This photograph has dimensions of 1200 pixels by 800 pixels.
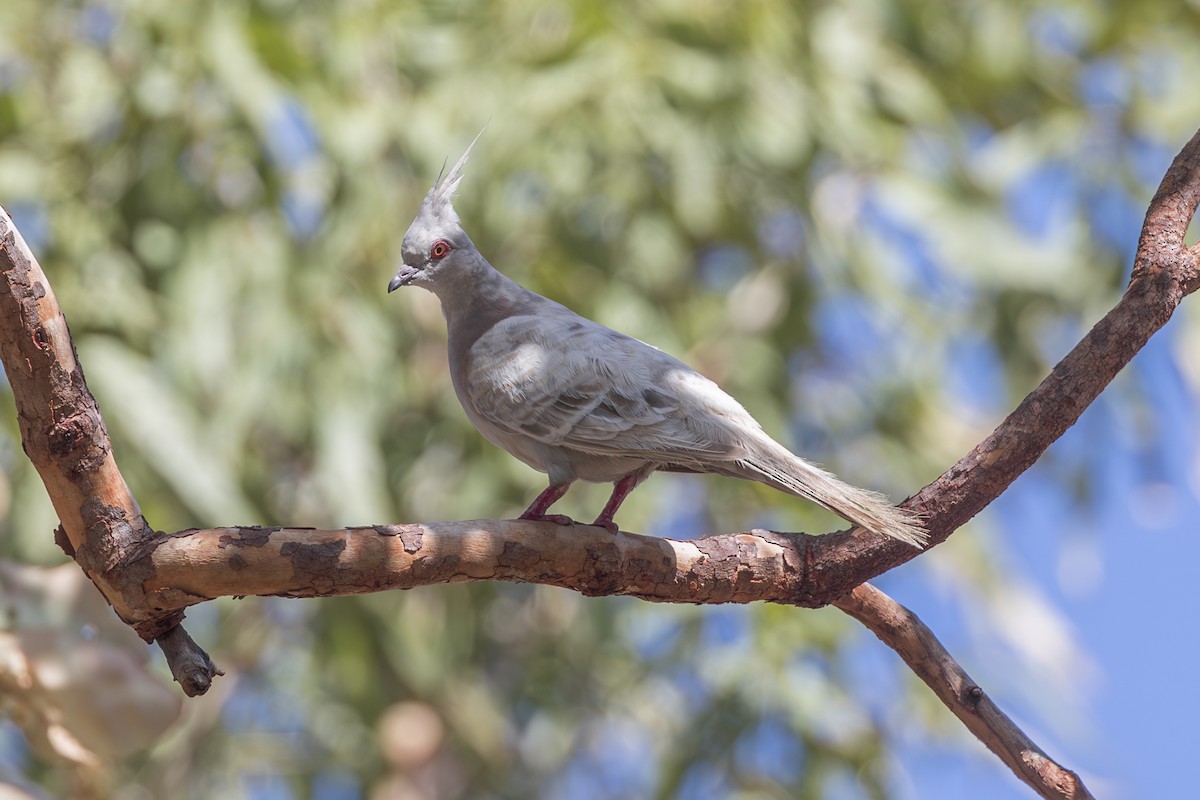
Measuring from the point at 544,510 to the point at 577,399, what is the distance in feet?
0.80

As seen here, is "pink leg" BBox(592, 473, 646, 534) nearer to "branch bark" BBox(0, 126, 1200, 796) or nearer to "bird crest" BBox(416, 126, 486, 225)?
"branch bark" BBox(0, 126, 1200, 796)

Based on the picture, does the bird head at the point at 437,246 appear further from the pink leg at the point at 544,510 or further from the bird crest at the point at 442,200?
the pink leg at the point at 544,510

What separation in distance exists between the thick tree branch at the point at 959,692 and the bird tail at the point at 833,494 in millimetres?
249

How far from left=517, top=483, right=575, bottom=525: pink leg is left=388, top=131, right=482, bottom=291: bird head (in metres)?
0.64

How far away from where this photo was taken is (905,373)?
20.3 ft

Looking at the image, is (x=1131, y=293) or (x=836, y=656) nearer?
(x=1131, y=293)

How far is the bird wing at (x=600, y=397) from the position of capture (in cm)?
267

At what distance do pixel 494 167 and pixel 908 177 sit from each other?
191cm

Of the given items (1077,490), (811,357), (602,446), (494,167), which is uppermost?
(1077,490)

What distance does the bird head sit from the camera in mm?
3139

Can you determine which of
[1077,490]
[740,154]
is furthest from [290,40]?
[1077,490]

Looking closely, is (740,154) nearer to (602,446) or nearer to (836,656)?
(836,656)

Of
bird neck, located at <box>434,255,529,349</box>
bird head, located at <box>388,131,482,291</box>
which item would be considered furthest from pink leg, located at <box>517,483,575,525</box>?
bird head, located at <box>388,131,482,291</box>

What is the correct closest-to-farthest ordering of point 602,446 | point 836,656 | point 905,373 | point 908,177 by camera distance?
point 602,446 → point 836,656 → point 908,177 → point 905,373
